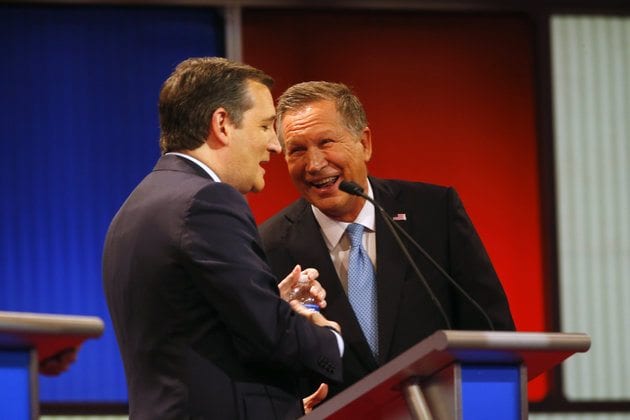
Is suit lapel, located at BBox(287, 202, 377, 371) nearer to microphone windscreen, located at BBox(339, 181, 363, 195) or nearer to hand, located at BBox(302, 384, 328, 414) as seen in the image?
hand, located at BBox(302, 384, 328, 414)

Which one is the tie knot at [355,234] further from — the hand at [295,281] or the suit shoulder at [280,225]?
the hand at [295,281]

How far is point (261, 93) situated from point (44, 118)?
2.28 meters

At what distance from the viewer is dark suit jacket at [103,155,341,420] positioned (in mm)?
2365

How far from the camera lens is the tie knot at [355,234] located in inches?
128

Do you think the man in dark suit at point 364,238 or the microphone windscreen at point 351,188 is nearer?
the microphone windscreen at point 351,188

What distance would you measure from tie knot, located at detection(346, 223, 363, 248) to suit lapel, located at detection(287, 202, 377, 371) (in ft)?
0.24

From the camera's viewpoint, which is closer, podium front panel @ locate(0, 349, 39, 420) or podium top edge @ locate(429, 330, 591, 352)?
podium front panel @ locate(0, 349, 39, 420)

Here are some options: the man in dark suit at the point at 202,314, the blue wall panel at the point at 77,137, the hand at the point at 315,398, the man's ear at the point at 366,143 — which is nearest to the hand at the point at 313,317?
the man in dark suit at the point at 202,314

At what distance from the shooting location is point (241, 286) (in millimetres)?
2348

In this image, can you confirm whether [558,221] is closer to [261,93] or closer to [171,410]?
[261,93]

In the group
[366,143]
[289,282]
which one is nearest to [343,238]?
[366,143]

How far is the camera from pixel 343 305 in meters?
3.15

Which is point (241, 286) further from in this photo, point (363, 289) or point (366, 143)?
point (366, 143)

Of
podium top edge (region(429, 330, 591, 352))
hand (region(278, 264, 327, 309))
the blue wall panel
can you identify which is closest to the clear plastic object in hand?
hand (region(278, 264, 327, 309))
